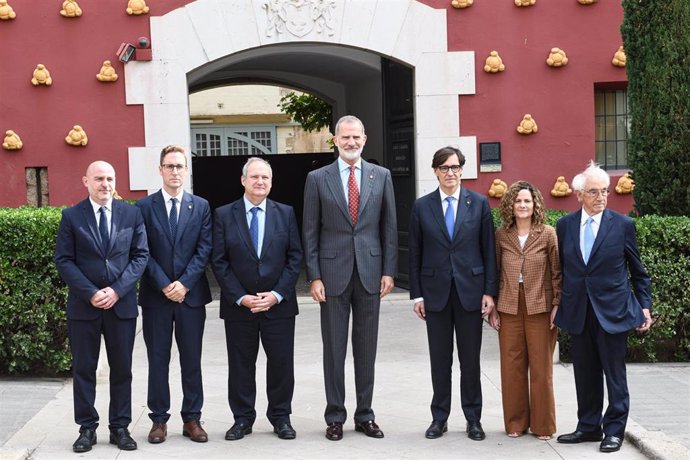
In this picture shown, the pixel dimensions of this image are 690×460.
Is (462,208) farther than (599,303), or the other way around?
(462,208)

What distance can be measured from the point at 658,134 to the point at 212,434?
520 cm

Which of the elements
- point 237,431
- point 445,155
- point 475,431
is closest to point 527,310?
point 475,431

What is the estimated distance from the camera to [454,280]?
22.4ft

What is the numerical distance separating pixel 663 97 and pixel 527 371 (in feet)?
13.1

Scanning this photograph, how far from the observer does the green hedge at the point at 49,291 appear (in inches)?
337

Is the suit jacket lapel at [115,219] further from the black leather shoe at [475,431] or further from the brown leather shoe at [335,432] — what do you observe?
the black leather shoe at [475,431]

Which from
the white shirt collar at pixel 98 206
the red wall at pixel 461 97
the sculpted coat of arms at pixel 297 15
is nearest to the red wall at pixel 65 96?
the red wall at pixel 461 97

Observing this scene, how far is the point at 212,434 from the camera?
23.1ft

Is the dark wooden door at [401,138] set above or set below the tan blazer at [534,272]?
above

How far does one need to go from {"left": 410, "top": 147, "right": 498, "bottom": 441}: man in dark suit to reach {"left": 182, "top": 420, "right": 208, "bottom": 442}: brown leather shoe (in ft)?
4.78

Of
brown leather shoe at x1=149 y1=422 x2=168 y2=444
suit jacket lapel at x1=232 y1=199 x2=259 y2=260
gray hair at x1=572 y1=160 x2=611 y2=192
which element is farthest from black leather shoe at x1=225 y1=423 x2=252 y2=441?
gray hair at x1=572 y1=160 x2=611 y2=192

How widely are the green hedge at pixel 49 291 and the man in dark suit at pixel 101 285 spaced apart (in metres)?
1.97

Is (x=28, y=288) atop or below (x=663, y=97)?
below

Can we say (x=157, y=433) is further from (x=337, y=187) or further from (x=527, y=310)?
(x=527, y=310)
